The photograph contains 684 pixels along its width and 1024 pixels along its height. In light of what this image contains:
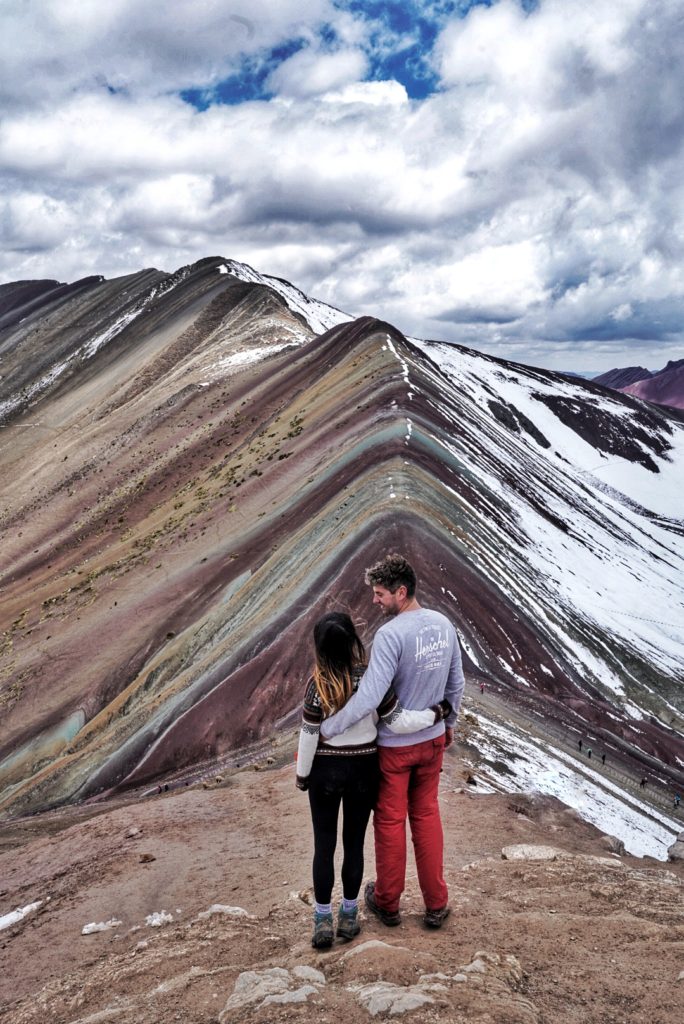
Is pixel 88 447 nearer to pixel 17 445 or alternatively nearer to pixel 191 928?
pixel 17 445

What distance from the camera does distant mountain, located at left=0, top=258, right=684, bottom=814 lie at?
54.7ft

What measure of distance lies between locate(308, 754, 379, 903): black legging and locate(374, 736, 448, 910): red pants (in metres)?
0.11

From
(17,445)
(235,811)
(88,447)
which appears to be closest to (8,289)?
(17,445)

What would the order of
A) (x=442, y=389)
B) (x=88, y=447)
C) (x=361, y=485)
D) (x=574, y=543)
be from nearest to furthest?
(x=361, y=485) < (x=574, y=543) < (x=442, y=389) < (x=88, y=447)

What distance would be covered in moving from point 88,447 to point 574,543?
124 ft

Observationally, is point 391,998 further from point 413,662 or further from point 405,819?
point 413,662

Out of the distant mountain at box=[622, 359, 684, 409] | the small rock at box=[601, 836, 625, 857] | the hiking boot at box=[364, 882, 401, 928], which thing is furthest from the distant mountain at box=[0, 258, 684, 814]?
the distant mountain at box=[622, 359, 684, 409]

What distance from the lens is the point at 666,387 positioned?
184375 millimetres

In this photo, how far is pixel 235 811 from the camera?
34.1 ft

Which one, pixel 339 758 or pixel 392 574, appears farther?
pixel 392 574

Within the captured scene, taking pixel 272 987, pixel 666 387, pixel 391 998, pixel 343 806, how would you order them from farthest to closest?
1. pixel 666 387
2. pixel 343 806
3. pixel 272 987
4. pixel 391 998

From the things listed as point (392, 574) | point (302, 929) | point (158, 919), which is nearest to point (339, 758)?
point (392, 574)

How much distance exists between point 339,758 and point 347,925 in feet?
4.29

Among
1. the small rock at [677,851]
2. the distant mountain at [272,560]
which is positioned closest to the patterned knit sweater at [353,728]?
the small rock at [677,851]
